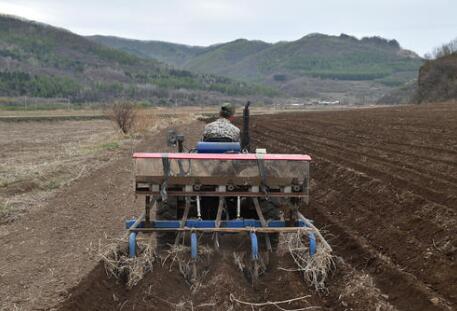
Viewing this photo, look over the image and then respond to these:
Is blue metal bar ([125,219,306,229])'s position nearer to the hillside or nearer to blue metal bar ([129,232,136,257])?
blue metal bar ([129,232,136,257])

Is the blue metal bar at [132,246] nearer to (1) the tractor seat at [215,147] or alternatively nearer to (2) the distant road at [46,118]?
(1) the tractor seat at [215,147]

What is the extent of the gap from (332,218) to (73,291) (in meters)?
5.02

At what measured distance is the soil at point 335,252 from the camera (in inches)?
232

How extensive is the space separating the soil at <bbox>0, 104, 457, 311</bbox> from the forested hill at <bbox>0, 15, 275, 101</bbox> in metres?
84.7

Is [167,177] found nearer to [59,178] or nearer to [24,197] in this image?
[24,197]

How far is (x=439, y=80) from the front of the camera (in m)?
56.5

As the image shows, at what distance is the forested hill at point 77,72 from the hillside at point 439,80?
52124 millimetres

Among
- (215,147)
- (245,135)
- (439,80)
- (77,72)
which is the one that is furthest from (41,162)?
(77,72)

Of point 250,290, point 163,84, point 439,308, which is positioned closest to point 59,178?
point 250,290

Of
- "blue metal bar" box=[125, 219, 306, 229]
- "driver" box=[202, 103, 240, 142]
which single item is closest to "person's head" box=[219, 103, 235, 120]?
"driver" box=[202, 103, 240, 142]

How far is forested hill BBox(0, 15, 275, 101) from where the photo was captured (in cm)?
9531

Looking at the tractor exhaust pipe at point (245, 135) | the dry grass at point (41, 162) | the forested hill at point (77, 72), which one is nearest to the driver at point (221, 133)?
the tractor exhaust pipe at point (245, 135)

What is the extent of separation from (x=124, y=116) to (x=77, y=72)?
90126 millimetres

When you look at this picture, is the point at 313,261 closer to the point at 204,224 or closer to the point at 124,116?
the point at 204,224
